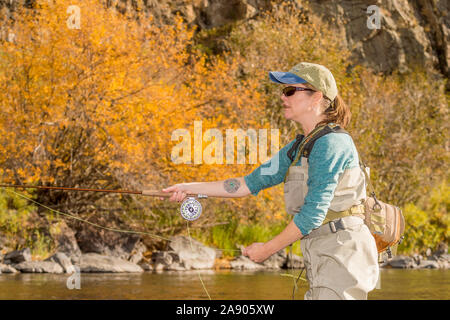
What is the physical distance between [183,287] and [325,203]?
1143 centimetres

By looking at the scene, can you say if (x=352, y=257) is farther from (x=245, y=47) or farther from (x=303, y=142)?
(x=245, y=47)

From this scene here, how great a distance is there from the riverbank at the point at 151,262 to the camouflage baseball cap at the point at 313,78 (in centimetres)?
1314

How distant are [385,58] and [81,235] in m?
24.7

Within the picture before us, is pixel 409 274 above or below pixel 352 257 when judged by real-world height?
below

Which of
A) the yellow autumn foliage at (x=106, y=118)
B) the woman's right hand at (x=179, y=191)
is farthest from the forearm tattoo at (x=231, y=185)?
the yellow autumn foliage at (x=106, y=118)

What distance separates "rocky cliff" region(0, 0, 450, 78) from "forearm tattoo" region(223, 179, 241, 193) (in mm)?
34570

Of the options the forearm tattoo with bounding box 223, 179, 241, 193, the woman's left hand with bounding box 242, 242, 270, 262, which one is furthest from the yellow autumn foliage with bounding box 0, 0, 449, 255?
the woman's left hand with bounding box 242, 242, 270, 262

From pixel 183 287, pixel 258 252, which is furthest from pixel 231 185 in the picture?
pixel 183 287

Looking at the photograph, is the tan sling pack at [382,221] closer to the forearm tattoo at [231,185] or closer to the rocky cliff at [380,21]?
the forearm tattoo at [231,185]

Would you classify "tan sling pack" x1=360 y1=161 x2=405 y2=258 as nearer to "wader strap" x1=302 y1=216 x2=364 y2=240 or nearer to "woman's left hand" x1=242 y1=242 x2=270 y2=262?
"wader strap" x1=302 y1=216 x2=364 y2=240

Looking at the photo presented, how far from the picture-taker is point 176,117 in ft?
53.8

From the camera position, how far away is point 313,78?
3342 mm

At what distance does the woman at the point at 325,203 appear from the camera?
307 centimetres
